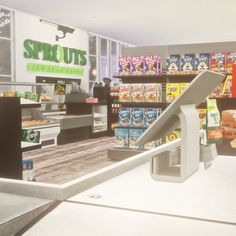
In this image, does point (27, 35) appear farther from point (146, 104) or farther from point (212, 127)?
point (212, 127)

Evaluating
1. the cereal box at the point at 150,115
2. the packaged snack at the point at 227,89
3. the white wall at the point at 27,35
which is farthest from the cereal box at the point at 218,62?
the white wall at the point at 27,35

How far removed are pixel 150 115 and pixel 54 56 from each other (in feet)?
18.4

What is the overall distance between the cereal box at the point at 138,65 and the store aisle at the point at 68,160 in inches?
67.1

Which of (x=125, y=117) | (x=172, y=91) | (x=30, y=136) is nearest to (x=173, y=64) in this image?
(x=172, y=91)

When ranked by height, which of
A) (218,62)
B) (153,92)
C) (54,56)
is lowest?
(153,92)

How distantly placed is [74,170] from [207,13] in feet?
19.8

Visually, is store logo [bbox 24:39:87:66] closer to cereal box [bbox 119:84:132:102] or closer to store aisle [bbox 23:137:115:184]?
store aisle [bbox 23:137:115:184]

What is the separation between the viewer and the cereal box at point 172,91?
6.43 metres

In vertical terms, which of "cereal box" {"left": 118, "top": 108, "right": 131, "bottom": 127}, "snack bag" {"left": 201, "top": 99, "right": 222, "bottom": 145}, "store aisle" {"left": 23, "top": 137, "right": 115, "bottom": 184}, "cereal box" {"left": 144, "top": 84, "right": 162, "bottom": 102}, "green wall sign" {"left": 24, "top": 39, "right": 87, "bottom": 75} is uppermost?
"green wall sign" {"left": 24, "top": 39, "right": 87, "bottom": 75}

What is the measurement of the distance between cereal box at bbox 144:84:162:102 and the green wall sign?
4.77 meters

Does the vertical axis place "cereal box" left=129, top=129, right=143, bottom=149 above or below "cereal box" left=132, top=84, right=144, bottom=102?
below

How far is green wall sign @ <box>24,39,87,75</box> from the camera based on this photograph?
34.4ft

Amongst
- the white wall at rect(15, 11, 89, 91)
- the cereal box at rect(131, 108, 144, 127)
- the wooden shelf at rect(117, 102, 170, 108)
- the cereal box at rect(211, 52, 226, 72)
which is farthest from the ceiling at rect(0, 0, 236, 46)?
the cereal box at rect(131, 108, 144, 127)

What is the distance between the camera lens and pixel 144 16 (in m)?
10.3
